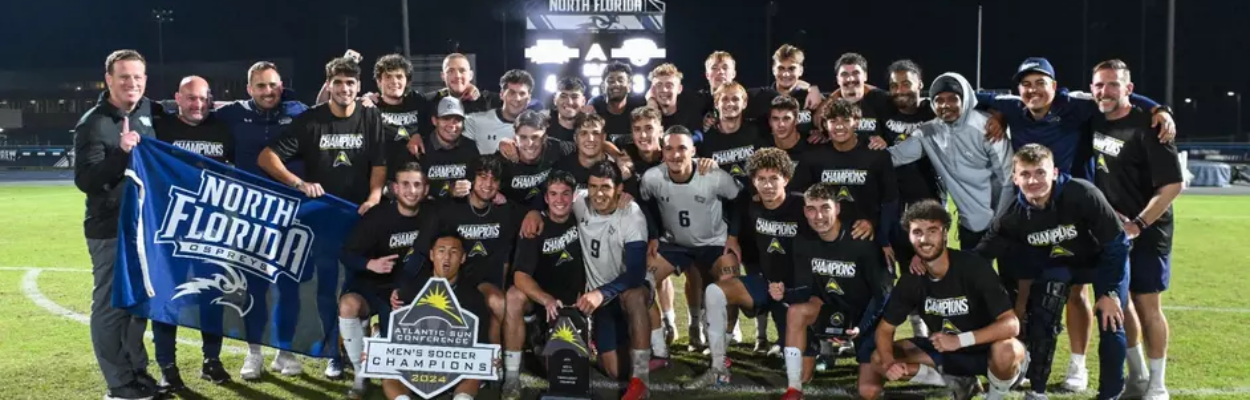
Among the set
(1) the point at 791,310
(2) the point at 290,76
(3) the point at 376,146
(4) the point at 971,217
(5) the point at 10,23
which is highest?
(5) the point at 10,23

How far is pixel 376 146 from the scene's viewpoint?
6.05 meters

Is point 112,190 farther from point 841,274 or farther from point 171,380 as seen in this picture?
point 841,274

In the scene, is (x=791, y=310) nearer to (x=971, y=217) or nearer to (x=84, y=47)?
(x=971, y=217)

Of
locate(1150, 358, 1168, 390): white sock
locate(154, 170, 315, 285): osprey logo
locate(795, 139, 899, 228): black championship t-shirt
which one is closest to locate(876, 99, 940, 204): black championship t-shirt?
locate(795, 139, 899, 228): black championship t-shirt

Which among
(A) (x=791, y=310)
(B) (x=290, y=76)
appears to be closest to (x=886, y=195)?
(A) (x=791, y=310)

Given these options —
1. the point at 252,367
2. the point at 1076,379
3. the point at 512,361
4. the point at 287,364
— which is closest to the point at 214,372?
the point at 252,367

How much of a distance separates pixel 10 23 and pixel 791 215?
2336 inches

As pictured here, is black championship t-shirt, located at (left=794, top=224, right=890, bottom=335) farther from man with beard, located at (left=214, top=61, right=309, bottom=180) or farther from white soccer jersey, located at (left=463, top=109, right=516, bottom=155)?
man with beard, located at (left=214, top=61, right=309, bottom=180)

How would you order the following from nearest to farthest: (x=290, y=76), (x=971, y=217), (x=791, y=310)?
(x=791, y=310)
(x=971, y=217)
(x=290, y=76)

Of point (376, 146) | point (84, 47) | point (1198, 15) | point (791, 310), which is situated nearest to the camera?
point (791, 310)

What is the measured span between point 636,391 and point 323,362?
222 centimetres

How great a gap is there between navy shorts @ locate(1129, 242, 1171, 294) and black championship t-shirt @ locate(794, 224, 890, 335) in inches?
52.6

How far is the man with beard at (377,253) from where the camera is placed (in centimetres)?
542

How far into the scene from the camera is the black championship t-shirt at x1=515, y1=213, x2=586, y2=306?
5.50m
